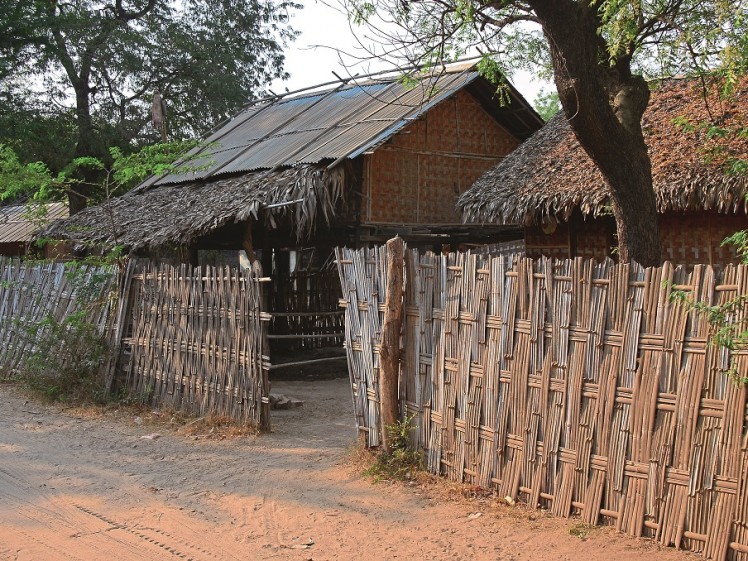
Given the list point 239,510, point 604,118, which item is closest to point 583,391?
point 604,118

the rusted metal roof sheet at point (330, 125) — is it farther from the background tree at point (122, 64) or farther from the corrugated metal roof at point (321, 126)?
the background tree at point (122, 64)

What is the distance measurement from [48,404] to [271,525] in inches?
200

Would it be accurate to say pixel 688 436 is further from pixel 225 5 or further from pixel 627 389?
pixel 225 5

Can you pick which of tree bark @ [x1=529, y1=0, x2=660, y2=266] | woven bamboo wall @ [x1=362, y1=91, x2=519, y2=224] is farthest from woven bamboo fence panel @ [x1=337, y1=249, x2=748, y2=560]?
woven bamboo wall @ [x1=362, y1=91, x2=519, y2=224]

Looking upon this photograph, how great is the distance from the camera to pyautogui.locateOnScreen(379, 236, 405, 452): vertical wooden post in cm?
564

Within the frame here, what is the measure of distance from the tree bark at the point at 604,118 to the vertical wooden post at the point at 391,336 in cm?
148

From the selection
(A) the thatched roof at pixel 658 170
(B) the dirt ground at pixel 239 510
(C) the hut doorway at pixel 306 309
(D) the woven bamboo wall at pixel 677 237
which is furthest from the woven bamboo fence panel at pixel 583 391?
(C) the hut doorway at pixel 306 309

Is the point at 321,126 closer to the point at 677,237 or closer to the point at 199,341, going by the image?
the point at 199,341

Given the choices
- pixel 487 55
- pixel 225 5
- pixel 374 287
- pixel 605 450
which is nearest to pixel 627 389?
pixel 605 450

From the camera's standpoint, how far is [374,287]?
233 inches

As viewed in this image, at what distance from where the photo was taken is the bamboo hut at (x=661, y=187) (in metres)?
7.48

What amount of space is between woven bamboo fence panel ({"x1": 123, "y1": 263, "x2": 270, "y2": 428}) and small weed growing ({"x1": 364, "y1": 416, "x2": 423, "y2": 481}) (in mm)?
1749

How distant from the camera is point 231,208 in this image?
32.2ft

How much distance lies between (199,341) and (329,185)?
3.31 meters
